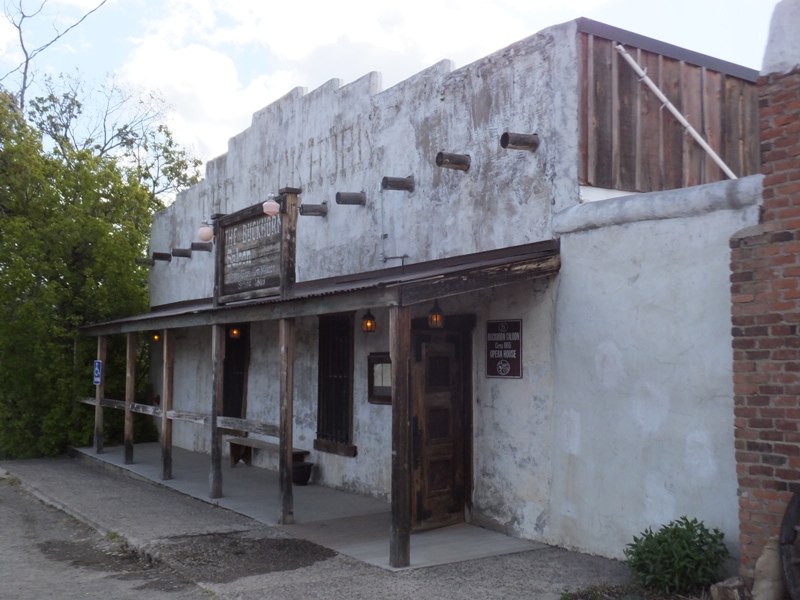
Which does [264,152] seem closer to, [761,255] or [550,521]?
[550,521]

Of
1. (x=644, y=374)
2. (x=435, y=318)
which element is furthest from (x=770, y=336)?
(x=435, y=318)

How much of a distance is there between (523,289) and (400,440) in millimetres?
2235

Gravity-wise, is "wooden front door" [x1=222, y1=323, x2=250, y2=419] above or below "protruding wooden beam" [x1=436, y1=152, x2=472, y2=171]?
below

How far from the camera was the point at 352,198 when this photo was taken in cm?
1155

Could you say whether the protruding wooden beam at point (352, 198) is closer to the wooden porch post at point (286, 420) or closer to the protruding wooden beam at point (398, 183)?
the protruding wooden beam at point (398, 183)

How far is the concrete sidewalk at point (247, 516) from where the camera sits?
25.1 ft

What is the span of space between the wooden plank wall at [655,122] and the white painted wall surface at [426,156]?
280mm

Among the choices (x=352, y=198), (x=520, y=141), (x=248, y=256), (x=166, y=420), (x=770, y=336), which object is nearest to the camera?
(x=770, y=336)

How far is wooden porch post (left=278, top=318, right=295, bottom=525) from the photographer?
31.5 feet

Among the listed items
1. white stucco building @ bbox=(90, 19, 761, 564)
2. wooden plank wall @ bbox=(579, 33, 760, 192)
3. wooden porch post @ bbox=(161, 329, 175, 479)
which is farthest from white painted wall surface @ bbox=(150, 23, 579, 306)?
wooden porch post @ bbox=(161, 329, 175, 479)

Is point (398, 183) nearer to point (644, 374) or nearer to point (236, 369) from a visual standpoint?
point (644, 374)

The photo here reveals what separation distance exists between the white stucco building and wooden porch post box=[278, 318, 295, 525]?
0.04 meters

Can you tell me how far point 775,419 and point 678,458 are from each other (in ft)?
4.15

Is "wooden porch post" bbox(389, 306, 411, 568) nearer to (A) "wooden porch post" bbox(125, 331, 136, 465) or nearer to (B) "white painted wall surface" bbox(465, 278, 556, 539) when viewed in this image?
(B) "white painted wall surface" bbox(465, 278, 556, 539)
